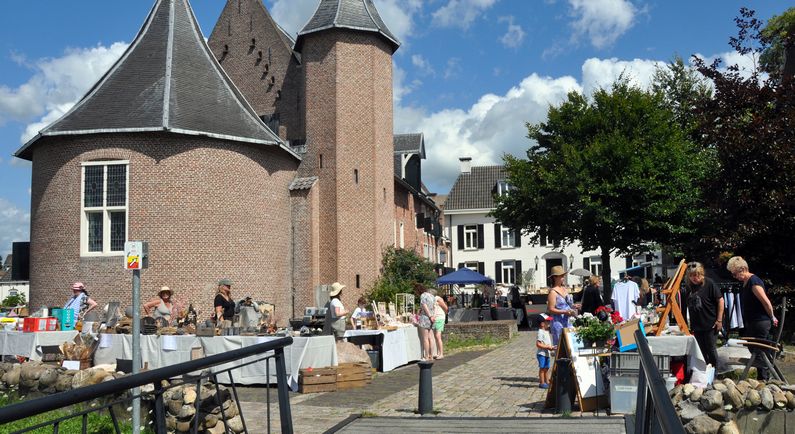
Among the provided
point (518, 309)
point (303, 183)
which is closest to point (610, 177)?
point (518, 309)

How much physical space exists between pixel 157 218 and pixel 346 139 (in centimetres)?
800

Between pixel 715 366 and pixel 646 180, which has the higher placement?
pixel 646 180

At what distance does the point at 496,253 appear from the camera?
5622cm

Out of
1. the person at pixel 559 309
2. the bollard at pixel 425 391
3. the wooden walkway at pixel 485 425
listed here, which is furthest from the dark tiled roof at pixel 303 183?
the wooden walkway at pixel 485 425

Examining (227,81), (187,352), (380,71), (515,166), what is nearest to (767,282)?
(187,352)

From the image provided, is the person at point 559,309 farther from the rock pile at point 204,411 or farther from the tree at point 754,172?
the tree at point 754,172

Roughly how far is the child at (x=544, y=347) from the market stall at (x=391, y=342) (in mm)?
4423

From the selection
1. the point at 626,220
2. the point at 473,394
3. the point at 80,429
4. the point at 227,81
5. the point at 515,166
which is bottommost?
the point at 473,394

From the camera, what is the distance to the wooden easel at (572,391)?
910 centimetres

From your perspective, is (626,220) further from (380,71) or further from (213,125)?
(213,125)

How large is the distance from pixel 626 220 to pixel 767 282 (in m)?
11.5

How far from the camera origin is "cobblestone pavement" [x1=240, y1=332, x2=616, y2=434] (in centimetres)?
936

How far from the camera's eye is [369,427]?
28.7 feet

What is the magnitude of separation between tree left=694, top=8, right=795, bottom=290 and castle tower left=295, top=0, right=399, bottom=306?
1401 centimetres
